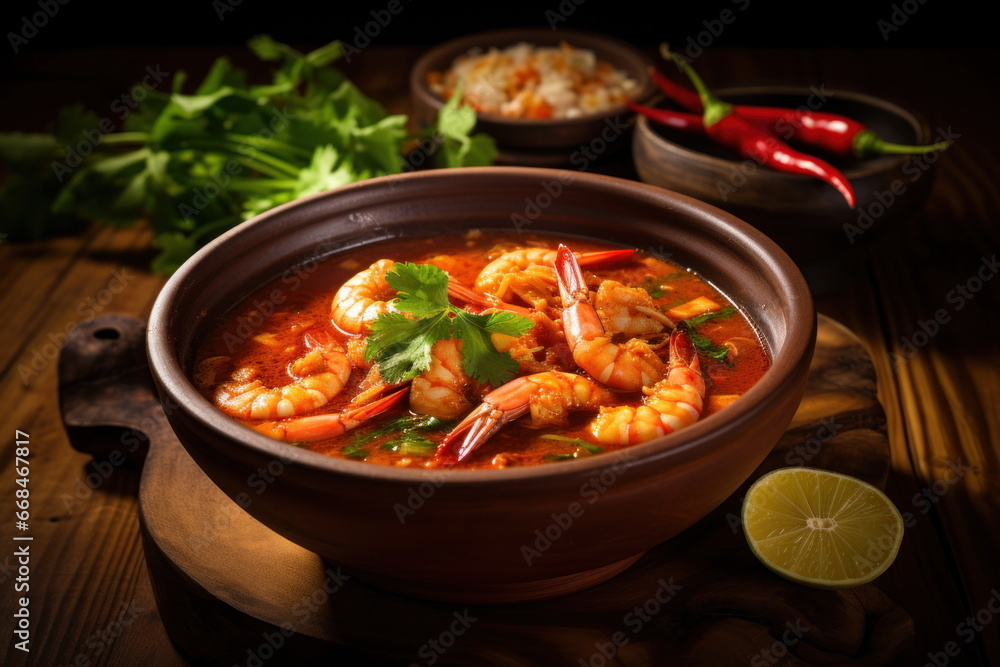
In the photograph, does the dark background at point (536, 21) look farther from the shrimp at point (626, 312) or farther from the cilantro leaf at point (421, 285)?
the cilantro leaf at point (421, 285)

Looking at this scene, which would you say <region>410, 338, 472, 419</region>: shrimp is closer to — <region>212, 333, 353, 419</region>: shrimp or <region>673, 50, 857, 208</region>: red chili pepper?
<region>212, 333, 353, 419</region>: shrimp

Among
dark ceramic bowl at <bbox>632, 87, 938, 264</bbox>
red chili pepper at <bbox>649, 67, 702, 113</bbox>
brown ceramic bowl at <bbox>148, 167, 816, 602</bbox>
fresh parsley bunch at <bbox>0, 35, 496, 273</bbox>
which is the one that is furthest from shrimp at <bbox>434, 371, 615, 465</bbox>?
red chili pepper at <bbox>649, 67, 702, 113</bbox>

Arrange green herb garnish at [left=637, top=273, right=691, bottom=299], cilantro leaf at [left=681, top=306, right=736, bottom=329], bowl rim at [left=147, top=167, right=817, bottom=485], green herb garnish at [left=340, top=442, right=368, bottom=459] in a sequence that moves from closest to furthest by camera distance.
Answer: bowl rim at [left=147, top=167, right=817, bottom=485], green herb garnish at [left=340, top=442, right=368, bottom=459], cilantro leaf at [left=681, top=306, right=736, bottom=329], green herb garnish at [left=637, top=273, right=691, bottom=299]

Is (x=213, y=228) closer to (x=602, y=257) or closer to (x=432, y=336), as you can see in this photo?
(x=602, y=257)

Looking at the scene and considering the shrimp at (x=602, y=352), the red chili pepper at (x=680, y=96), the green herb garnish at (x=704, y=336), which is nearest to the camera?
the shrimp at (x=602, y=352)

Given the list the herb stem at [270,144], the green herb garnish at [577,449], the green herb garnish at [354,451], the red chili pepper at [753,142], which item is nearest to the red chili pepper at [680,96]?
the red chili pepper at [753,142]

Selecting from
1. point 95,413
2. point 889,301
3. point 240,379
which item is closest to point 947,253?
point 889,301

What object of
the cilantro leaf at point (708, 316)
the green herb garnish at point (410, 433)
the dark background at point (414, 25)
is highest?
the cilantro leaf at point (708, 316)

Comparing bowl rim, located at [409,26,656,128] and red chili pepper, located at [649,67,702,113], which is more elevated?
red chili pepper, located at [649,67,702,113]
